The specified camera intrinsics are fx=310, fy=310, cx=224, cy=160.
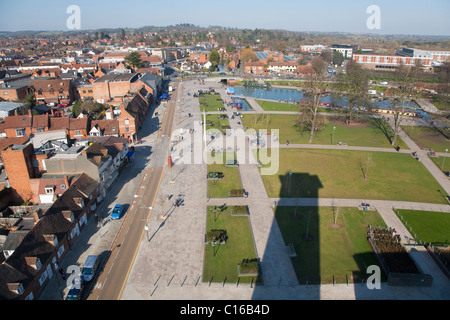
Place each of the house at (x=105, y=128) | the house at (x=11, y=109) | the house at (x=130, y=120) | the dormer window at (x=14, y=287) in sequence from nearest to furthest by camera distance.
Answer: the dormer window at (x=14, y=287) → the house at (x=105, y=128) → the house at (x=130, y=120) → the house at (x=11, y=109)

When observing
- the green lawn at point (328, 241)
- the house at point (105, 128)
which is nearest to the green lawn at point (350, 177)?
the green lawn at point (328, 241)

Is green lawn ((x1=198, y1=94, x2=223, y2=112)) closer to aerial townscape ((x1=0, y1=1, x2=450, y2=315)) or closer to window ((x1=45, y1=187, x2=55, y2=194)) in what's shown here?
aerial townscape ((x1=0, y1=1, x2=450, y2=315))

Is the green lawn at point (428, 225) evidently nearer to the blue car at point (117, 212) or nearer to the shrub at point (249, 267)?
the shrub at point (249, 267)

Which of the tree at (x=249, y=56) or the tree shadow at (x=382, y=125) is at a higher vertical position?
the tree at (x=249, y=56)
